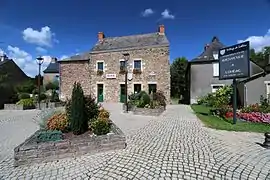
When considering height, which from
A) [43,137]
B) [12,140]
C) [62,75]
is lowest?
[12,140]

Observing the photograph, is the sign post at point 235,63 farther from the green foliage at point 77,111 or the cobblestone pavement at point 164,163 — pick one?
the green foliage at point 77,111

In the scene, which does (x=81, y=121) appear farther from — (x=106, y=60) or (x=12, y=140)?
(x=106, y=60)

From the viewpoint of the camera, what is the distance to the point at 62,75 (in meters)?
26.8

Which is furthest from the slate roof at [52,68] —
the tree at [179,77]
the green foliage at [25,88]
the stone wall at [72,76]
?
the tree at [179,77]

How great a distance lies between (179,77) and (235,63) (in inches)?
1037

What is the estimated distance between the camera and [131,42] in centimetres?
2512

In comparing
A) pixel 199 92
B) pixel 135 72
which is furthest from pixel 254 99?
pixel 135 72

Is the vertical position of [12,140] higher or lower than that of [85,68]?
lower

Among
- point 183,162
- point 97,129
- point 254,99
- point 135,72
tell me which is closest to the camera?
point 183,162

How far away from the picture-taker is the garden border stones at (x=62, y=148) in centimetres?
461

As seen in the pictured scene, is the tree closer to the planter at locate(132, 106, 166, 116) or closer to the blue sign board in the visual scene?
the planter at locate(132, 106, 166, 116)

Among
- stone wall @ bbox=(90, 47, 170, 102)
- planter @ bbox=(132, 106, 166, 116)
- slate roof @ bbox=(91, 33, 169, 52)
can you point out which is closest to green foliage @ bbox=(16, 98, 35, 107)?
stone wall @ bbox=(90, 47, 170, 102)

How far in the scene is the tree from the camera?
36.5 metres

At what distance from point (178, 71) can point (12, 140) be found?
106 ft
